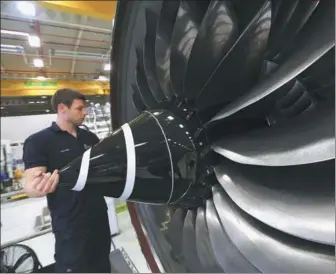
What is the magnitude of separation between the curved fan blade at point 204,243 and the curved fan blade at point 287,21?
28 centimetres

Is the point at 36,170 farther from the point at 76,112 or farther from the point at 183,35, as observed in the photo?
the point at 183,35

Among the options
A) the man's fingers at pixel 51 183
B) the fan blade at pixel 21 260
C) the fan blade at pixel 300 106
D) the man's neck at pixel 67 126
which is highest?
the man's neck at pixel 67 126

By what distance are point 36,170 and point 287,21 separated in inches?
14.5

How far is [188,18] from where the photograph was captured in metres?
0.35

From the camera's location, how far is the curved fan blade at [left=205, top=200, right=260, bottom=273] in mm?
341

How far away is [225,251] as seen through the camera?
35cm

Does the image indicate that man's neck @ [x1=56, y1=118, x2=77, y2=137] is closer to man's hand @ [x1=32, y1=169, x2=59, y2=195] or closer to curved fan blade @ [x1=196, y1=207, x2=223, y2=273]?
man's hand @ [x1=32, y1=169, x2=59, y2=195]

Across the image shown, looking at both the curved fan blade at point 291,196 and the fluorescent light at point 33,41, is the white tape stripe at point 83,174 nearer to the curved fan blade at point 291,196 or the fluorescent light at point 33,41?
the curved fan blade at point 291,196

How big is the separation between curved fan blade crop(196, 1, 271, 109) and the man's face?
164mm

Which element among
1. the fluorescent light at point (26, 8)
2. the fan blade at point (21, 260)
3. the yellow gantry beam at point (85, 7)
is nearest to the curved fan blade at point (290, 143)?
the fan blade at point (21, 260)

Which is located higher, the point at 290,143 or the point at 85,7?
the point at 85,7

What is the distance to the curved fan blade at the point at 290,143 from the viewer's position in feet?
0.68

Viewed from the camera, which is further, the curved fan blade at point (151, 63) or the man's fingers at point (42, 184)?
the curved fan blade at point (151, 63)

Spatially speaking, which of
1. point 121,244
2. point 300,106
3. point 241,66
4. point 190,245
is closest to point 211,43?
point 241,66
